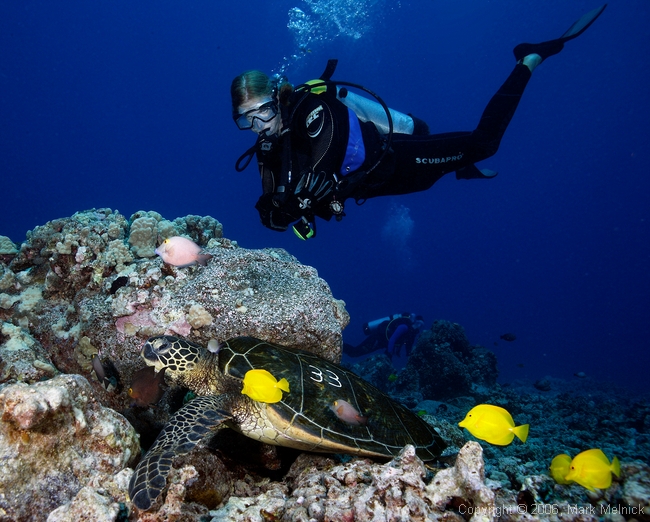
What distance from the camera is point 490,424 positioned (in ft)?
7.09

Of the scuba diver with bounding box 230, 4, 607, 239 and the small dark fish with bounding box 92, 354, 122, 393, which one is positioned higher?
the scuba diver with bounding box 230, 4, 607, 239

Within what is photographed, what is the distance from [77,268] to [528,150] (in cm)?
10364

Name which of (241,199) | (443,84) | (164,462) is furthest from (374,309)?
(164,462)

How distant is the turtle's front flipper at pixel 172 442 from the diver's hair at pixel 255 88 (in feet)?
11.6

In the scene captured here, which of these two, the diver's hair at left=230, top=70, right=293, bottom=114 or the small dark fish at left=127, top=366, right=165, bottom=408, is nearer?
the small dark fish at left=127, top=366, right=165, bottom=408

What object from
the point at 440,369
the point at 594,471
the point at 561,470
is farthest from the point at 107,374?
the point at 440,369

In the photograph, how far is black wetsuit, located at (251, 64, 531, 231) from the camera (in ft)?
12.9

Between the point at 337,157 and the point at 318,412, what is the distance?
9.65 ft

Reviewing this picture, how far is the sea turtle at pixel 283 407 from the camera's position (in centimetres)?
242

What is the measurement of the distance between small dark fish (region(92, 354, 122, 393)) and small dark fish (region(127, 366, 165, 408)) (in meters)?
0.65

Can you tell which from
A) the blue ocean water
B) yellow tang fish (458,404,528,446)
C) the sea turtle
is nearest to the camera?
yellow tang fish (458,404,528,446)

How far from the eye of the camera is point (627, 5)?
5122 centimetres

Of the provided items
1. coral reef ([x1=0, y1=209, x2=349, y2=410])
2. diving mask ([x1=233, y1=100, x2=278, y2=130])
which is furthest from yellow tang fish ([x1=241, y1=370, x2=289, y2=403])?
diving mask ([x1=233, y1=100, x2=278, y2=130])

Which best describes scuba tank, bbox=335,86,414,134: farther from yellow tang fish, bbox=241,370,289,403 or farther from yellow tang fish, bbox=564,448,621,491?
yellow tang fish, bbox=564,448,621,491
